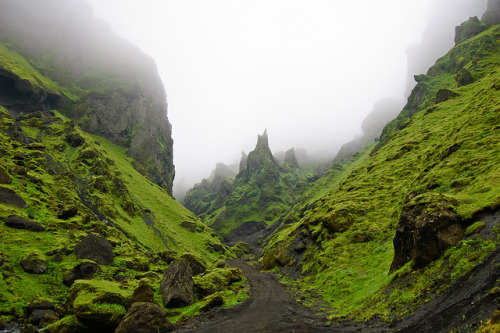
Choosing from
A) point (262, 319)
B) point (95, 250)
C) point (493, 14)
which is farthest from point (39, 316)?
point (493, 14)

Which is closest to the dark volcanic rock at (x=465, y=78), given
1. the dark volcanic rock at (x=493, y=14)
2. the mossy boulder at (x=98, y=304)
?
the dark volcanic rock at (x=493, y=14)

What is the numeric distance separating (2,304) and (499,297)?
120 feet

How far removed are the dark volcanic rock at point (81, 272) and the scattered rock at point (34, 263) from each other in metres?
2.72

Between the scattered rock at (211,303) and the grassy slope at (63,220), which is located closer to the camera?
the scattered rock at (211,303)

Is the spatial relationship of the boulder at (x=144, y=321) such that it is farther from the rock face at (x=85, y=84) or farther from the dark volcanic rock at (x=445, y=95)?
the rock face at (x=85, y=84)

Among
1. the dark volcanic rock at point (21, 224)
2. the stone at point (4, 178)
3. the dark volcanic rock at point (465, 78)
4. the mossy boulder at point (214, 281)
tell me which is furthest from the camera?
the dark volcanic rock at point (465, 78)

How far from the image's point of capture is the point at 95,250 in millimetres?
37188

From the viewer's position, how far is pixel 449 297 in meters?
14.1

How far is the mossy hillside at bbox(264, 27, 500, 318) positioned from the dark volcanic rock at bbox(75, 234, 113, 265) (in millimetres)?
32149

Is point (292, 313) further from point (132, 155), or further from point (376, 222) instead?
point (132, 155)

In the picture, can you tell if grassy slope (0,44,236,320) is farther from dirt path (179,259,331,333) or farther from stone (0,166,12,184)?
dirt path (179,259,331,333)

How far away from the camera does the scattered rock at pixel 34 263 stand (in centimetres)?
2803

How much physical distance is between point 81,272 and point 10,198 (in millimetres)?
19874

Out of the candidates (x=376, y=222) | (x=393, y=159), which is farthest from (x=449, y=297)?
(x=393, y=159)
